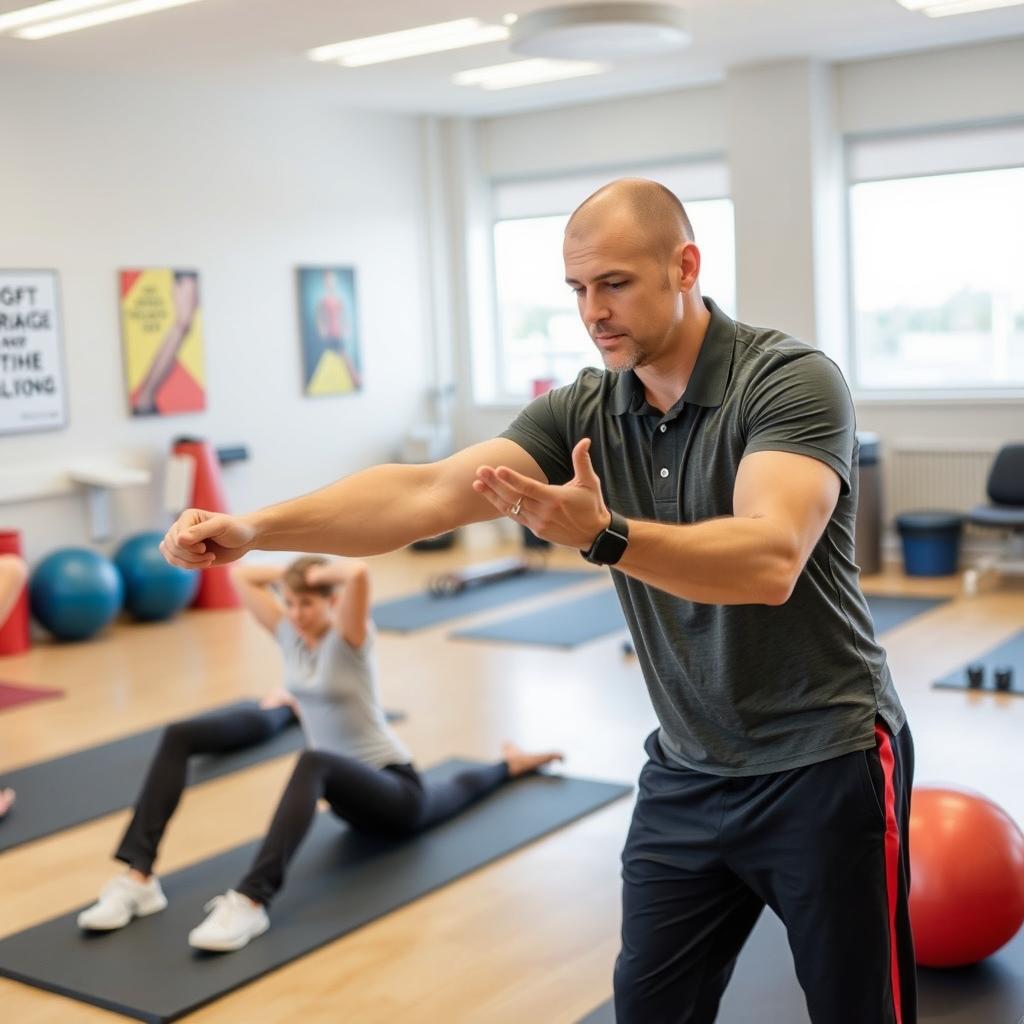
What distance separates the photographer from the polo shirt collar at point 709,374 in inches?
63.9

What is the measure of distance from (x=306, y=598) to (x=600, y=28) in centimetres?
310

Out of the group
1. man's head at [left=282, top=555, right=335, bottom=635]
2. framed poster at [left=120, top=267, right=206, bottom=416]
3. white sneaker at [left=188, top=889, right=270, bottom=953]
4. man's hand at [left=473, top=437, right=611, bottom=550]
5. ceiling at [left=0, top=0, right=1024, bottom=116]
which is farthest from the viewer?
framed poster at [left=120, top=267, right=206, bottom=416]

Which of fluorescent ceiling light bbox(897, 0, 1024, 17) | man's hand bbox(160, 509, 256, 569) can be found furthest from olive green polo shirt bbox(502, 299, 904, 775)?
fluorescent ceiling light bbox(897, 0, 1024, 17)

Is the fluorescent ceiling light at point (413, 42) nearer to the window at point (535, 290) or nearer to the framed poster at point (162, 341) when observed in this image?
the framed poster at point (162, 341)

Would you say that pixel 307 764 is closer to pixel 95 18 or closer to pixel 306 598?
pixel 306 598

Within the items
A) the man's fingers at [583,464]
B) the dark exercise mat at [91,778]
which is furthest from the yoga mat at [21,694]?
the man's fingers at [583,464]

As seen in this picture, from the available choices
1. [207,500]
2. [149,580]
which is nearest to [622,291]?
[149,580]

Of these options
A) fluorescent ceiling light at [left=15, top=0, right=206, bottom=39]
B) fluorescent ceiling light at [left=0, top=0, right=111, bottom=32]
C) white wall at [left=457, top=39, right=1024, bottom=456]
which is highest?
fluorescent ceiling light at [left=15, top=0, right=206, bottom=39]

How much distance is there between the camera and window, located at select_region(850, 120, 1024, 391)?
6.86m

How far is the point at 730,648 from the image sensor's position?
161 cm

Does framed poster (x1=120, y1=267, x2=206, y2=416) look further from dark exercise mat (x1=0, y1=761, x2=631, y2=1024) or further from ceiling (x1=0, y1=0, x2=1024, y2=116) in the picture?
dark exercise mat (x1=0, y1=761, x2=631, y2=1024)

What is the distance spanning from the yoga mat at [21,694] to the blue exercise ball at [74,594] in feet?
2.20

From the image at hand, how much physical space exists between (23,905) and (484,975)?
1162 mm

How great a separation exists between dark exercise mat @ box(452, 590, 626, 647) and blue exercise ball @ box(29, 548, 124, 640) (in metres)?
1.55
